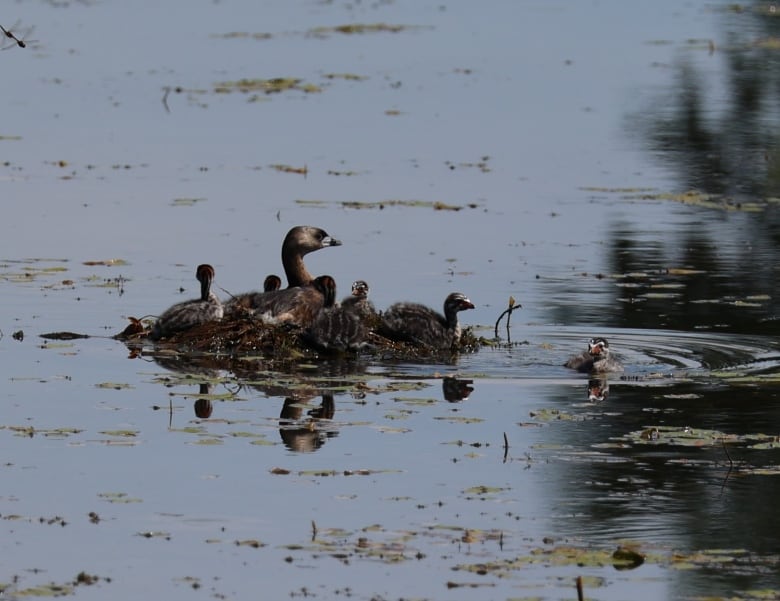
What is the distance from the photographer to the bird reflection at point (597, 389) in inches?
601

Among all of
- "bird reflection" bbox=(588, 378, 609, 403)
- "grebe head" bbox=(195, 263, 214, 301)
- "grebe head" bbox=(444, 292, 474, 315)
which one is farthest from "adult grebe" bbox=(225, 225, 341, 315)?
"bird reflection" bbox=(588, 378, 609, 403)

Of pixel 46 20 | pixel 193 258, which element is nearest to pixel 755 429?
pixel 193 258

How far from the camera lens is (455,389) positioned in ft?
51.2

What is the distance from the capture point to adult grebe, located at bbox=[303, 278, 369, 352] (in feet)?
55.1

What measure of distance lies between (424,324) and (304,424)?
308 centimetres

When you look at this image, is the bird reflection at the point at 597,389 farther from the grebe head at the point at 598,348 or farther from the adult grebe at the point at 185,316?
the adult grebe at the point at 185,316

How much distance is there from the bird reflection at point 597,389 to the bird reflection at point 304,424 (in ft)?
6.08

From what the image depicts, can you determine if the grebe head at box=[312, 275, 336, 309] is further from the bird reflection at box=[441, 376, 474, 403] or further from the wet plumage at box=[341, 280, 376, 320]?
the bird reflection at box=[441, 376, 474, 403]

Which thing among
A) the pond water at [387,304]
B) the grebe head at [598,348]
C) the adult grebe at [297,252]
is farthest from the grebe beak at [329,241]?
the grebe head at [598,348]

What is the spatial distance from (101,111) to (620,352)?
52.8ft

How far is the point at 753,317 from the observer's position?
18.7 meters

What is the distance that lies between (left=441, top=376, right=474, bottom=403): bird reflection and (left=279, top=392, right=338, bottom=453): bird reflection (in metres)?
0.85

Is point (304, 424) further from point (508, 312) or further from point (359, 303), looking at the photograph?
point (508, 312)

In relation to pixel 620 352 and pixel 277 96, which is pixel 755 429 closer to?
pixel 620 352
